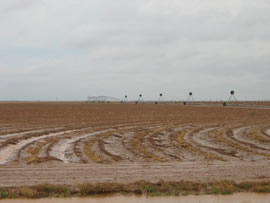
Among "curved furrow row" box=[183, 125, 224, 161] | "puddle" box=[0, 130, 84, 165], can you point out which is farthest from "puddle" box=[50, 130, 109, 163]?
"curved furrow row" box=[183, 125, 224, 161]

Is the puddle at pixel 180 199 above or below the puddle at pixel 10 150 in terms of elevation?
below

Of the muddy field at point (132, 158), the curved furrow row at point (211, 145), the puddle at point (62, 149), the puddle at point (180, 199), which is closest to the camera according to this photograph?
the puddle at point (180, 199)

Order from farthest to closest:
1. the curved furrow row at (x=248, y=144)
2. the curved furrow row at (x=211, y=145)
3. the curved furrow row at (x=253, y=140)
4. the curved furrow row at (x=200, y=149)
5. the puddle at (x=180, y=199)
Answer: the curved furrow row at (x=253, y=140), the curved furrow row at (x=248, y=144), the curved furrow row at (x=211, y=145), the curved furrow row at (x=200, y=149), the puddle at (x=180, y=199)

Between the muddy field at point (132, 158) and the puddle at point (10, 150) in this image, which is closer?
the muddy field at point (132, 158)

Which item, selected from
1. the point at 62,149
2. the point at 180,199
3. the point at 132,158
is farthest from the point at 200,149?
the point at 62,149

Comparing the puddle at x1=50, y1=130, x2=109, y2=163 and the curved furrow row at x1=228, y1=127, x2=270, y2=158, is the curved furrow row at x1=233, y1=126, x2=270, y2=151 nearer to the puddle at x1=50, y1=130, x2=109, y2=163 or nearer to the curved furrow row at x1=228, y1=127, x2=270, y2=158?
the curved furrow row at x1=228, y1=127, x2=270, y2=158

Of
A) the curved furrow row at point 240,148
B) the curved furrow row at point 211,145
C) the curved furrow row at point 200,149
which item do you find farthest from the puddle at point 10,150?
the curved furrow row at point 240,148

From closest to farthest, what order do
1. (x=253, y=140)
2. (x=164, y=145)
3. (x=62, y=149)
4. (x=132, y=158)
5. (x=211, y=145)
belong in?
1. (x=132, y=158)
2. (x=62, y=149)
3. (x=211, y=145)
4. (x=164, y=145)
5. (x=253, y=140)

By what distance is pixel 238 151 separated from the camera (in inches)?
418

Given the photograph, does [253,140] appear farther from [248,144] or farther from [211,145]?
[211,145]

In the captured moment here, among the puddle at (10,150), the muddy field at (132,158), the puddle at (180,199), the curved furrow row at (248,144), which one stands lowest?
the puddle at (180,199)

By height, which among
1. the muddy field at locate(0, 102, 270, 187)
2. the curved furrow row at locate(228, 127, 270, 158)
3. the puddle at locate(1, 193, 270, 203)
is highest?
the curved furrow row at locate(228, 127, 270, 158)

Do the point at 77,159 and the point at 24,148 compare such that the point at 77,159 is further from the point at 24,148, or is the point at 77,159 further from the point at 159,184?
the point at 159,184

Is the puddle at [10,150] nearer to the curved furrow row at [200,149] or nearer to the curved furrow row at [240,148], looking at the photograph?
the curved furrow row at [200,149]
